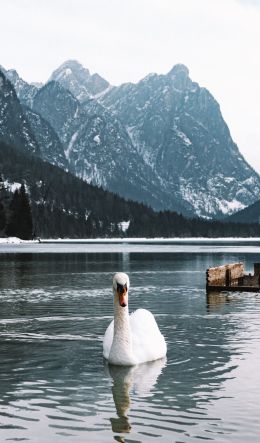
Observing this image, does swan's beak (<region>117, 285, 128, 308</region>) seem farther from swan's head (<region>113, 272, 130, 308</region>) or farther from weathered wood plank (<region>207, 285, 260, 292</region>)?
weathered wood plank (<region>207, 285, 260, 292</region>)

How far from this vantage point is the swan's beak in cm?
2199

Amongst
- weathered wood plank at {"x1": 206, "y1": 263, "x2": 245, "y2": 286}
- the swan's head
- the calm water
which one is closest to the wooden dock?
weathered wood plank at {"x1": 206, "y1": 263, "x2": 245, "y2": 286}

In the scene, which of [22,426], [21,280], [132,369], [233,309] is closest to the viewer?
[22,426]

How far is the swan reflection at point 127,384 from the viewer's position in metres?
17.2

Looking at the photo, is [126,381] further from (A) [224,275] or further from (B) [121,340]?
(A) [224,275]

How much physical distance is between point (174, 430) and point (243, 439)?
1623 millimetres

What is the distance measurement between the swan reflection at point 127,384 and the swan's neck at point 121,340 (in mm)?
413

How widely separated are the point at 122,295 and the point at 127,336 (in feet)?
4.25

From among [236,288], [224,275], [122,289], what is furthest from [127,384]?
[224,275]

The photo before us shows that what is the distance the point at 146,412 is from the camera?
58.9ft

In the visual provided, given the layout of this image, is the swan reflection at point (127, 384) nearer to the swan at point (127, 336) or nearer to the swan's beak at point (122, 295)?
the swan at point (127, 336)

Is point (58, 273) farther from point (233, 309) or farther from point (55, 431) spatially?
point (55, 431)

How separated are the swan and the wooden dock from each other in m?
35.4

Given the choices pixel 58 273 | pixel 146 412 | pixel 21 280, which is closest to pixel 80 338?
pixel 146 412
